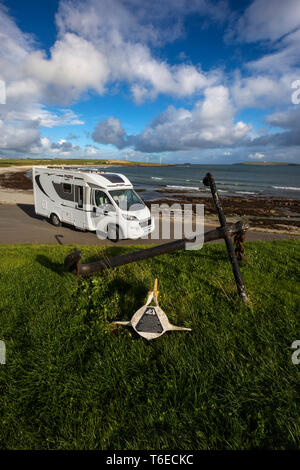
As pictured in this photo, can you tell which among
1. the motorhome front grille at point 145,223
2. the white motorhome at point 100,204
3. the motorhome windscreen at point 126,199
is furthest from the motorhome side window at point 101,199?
the motorhome front grille at point 145,223

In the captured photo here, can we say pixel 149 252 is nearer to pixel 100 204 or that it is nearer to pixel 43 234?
pixel 100 204

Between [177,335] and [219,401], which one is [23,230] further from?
[219,401]

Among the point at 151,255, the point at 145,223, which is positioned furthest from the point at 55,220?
the point at 151,255

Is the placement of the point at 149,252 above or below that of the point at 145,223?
above

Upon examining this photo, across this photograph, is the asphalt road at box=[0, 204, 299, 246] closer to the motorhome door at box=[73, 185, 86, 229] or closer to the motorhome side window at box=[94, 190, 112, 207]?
the motorhome door at box=[73, 185, 86, 229]

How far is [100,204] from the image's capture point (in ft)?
35.2

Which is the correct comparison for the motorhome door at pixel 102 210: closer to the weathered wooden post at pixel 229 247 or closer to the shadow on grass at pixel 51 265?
the shadow on grass at pixel 51 265

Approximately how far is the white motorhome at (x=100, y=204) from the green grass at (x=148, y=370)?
21.5 ft

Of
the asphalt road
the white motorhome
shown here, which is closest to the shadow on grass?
the asphalt road

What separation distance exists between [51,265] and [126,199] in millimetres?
6395

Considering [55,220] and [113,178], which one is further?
[55,220]

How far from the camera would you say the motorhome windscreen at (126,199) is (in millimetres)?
10655

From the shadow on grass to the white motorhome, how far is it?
4.82 m

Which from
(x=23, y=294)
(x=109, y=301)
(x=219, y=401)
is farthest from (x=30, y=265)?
(x=219, y=401)
